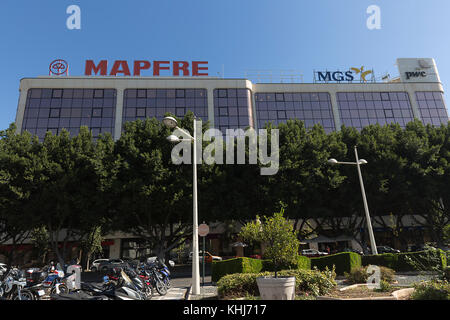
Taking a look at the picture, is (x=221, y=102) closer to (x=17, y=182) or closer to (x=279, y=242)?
(x=17, y=182)

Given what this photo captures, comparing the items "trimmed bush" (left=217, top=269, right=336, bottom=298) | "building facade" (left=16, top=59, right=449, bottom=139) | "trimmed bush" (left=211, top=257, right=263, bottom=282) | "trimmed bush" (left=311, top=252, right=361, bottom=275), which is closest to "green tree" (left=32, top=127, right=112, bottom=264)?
"trimmed bush" (left=211, top=257, right=263, bottom=282)

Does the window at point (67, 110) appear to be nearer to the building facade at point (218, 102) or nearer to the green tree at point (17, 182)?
the building facade at point (218, 102)

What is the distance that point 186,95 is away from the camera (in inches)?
1678

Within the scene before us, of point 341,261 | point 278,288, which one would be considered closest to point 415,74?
point 341,261

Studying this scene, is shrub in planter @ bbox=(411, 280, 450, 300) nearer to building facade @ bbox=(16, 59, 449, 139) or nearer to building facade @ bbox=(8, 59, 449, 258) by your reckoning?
building facade @ bbox=(8, 59, 449, 258)

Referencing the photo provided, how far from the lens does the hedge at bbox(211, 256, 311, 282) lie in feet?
46.9

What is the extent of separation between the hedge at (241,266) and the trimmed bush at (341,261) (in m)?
1.17

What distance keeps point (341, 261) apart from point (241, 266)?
6373mm

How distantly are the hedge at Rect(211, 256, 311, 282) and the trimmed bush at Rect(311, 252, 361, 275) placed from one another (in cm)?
117

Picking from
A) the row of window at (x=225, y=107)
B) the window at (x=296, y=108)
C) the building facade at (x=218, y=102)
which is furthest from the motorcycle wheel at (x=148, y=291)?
the window at (x=296, y=108)

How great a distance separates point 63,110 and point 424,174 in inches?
1749

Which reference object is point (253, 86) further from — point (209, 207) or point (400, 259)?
point (400, 259)

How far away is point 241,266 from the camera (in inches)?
559
